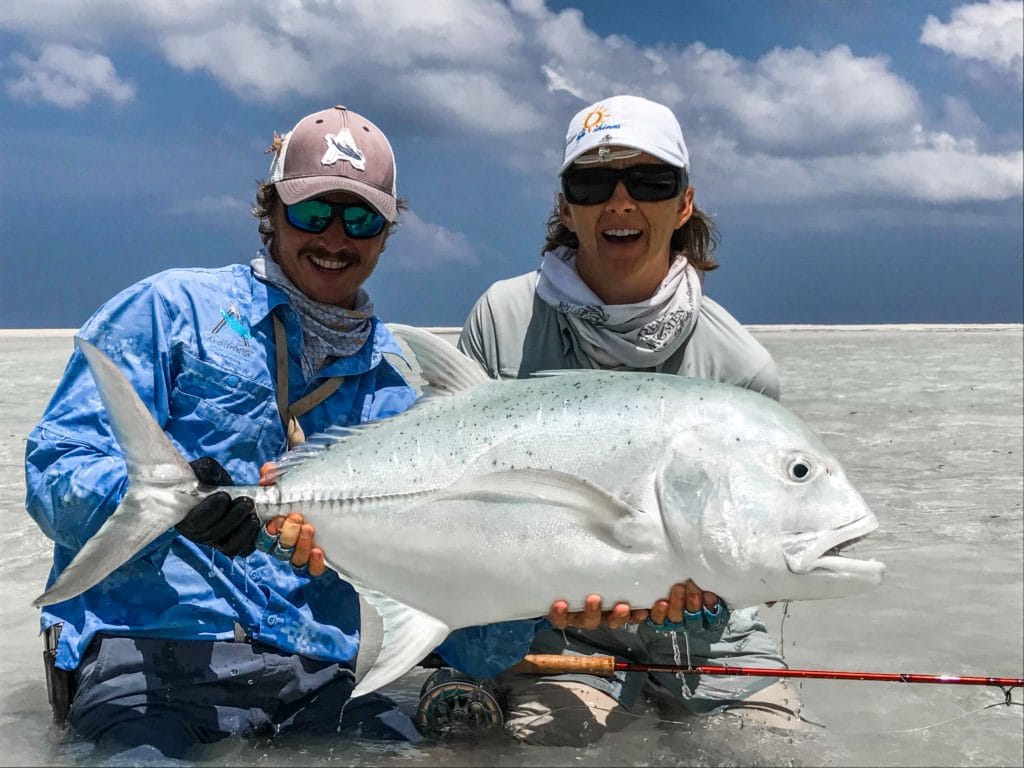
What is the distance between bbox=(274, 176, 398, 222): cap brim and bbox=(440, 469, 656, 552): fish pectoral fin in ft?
3.57

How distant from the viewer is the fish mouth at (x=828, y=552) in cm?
238

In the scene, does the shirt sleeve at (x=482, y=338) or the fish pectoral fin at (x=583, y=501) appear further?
the shirt sleeve at (x=482, y=338)

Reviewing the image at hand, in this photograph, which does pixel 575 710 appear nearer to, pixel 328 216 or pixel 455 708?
→ pixel 455 708

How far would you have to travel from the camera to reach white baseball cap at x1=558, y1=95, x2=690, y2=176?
130 inches

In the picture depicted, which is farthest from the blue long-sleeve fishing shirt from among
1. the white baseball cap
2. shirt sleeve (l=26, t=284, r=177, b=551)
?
the white baseball cap

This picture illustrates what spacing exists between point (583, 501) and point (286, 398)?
112 centimetres

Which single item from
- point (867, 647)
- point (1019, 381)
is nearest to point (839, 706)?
point (867, 647)

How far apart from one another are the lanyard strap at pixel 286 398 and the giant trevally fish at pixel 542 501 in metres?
0.37

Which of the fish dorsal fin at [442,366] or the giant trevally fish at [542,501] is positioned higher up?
the fish dorsal fin at [442,366]

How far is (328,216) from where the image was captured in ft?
10.3

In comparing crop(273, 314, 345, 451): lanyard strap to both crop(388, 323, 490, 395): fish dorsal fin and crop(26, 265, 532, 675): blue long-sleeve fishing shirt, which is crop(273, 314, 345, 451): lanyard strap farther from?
crop(388, 323, 490, 395): fish dorsal fin

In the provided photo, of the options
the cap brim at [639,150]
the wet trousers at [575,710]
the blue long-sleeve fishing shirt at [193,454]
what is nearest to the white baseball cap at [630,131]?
the cap brim at [639,150]

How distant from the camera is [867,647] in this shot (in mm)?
4379

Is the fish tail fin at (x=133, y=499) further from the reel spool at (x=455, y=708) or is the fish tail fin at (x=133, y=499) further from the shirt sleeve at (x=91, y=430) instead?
the reel spool at (x=455, y=708)
